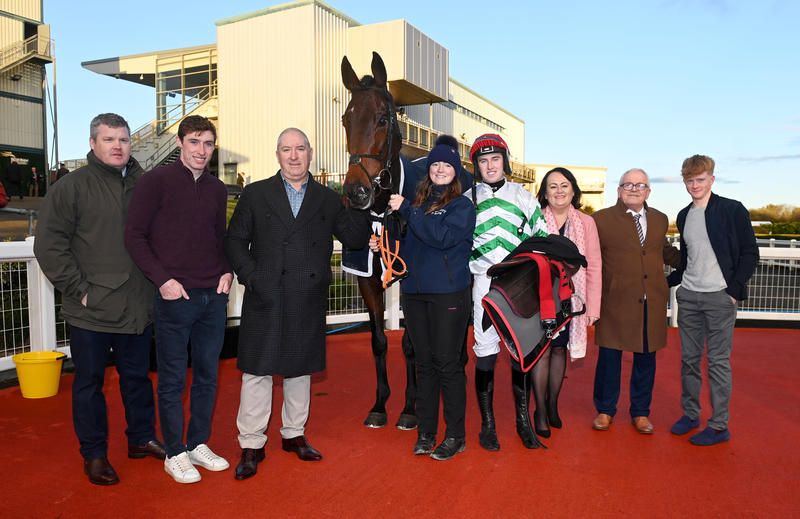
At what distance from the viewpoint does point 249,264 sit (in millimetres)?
3021

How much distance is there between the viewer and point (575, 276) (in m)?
3.81

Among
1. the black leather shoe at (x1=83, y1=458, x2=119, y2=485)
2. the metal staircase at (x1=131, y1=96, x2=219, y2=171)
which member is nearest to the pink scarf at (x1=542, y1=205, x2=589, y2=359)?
the black leather shoe at (x1=83, y1=458, x2=119, y2=485)

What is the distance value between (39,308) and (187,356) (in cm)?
285

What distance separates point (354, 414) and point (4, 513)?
7.12 feet

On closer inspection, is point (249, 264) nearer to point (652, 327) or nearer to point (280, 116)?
point (652, 327)

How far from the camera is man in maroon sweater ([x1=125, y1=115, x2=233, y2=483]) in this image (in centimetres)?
288

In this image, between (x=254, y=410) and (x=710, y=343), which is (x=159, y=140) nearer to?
(x=254, y=410)

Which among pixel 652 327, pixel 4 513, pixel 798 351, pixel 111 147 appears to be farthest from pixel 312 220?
pixel 798 351

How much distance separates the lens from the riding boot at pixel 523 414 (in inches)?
140

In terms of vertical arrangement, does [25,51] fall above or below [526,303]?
above

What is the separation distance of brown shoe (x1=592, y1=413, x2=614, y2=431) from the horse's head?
2.07 m

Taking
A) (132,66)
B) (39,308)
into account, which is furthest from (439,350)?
(132,66)

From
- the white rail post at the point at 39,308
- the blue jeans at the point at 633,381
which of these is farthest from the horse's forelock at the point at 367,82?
the white rail post at the point at 39,308

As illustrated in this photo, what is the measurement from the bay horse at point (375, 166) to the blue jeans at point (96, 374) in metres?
1.44
